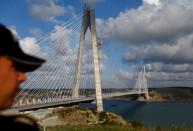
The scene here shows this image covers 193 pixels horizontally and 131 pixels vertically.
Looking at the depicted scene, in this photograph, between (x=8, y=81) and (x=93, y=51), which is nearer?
(x=8, y=81)

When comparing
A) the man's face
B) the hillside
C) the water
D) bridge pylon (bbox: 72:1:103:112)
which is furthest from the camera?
the hillside

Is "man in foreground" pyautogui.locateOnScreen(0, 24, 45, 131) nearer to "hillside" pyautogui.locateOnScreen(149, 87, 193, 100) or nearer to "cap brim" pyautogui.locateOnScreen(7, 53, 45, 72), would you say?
"cap brim" pyautogui.locateOnScreen(7, 53, 45, 72)

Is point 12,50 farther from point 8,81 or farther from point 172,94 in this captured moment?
point 172,94

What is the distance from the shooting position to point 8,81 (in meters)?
0.76

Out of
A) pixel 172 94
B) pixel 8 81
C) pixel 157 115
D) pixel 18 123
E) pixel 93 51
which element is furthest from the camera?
pixel 172 94

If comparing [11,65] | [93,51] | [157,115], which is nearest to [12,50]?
[11,65]

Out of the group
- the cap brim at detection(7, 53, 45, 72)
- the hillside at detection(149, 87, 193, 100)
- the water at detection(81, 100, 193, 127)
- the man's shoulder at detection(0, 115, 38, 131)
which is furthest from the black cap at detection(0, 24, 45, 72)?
the hillside at detection(149, 87, 193, 100)

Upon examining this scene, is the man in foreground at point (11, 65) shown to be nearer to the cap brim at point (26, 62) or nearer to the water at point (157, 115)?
the cap brim at point (26, 62)

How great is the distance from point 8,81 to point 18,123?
199 mm

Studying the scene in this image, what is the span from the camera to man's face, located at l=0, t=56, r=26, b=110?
76 centimetres

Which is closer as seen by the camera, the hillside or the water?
the water

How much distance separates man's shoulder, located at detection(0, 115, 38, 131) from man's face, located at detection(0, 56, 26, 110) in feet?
0.36

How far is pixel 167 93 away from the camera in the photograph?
143625 mm

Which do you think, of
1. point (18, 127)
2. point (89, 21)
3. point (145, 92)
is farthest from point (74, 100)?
point (145, 92)
